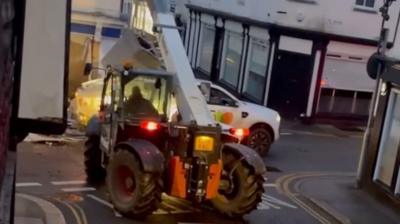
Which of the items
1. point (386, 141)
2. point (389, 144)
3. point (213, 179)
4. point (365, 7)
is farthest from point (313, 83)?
point (213, 179)

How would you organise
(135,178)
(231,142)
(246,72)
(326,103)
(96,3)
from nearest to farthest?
(135,178), (231,142), (96,3), (326,103), (246,72)

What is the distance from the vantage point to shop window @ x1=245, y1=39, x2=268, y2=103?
29.0 m

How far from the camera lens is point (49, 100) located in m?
3.34

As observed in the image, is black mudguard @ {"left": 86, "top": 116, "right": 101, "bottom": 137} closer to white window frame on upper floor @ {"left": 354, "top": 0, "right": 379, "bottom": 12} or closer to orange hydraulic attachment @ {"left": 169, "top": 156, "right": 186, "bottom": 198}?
orange hydraulic attachment @ {"left": 169, "top": 156, "right": 186, "bottom": 198}

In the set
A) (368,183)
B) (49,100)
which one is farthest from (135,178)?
(49,100)

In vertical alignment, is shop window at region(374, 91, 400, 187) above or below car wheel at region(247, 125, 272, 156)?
above

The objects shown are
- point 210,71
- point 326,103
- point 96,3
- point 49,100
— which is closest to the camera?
point 49,100

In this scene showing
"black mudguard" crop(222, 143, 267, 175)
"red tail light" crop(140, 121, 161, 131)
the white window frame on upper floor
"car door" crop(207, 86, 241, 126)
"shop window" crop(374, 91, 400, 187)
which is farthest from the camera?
the white window frame on upper floor

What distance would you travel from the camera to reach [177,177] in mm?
11445

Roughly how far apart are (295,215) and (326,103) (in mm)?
15440

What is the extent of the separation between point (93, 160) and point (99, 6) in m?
10.9

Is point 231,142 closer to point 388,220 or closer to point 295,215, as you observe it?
point 295,215

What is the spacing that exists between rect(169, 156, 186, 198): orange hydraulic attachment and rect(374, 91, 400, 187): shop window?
5916 millimetres

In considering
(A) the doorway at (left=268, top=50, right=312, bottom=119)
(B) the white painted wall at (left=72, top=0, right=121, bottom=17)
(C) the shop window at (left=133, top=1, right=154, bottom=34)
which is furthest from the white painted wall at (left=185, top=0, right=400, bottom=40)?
(C) the shop window at (left=133, top=1, right=154, bottom=34)
